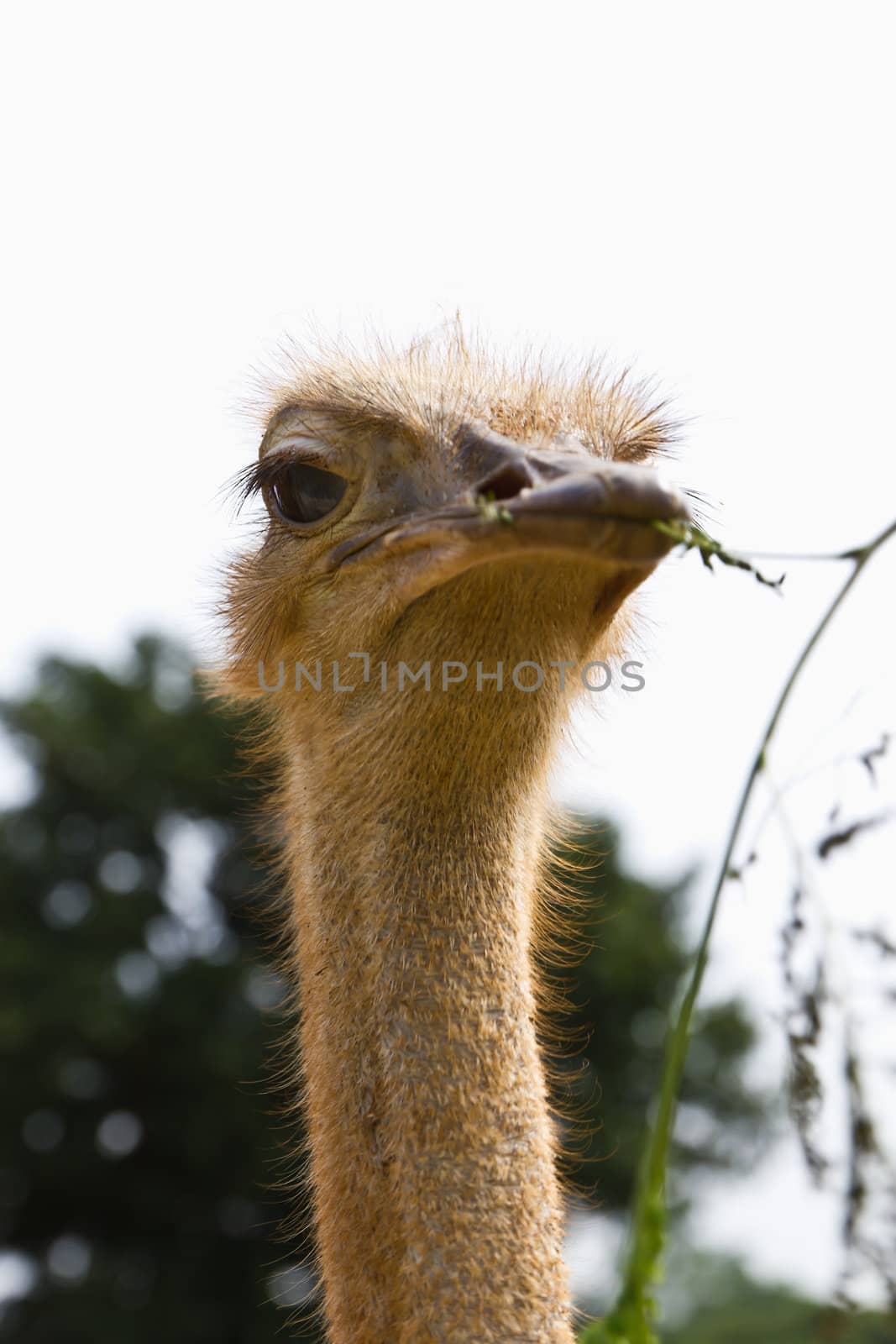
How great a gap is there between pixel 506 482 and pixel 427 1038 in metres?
0.87

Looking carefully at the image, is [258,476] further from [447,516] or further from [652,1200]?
[652,1200]

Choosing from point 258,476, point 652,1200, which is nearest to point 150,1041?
point 258,476

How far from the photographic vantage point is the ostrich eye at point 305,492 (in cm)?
267

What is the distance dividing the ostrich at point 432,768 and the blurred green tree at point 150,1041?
47.8 ft

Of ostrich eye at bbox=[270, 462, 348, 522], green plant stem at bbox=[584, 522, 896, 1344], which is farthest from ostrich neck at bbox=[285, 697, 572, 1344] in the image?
green plant stem at bbox=[584, 522, 896, 1344]

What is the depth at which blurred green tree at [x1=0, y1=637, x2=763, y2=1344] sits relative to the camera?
1792 centimetres

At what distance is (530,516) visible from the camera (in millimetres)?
1960

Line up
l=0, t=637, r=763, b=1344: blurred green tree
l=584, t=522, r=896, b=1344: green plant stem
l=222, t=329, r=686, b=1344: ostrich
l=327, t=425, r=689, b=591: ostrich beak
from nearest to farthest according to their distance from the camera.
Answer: l=584, t=522, r=896, b=1344: green plant stem, l=327, t=425, r=689, b=591: ostrich beak, l=222, t=329, r=686, b=1344: ostrich, l=0, t=637, r=763, b=1344: blurred green tree

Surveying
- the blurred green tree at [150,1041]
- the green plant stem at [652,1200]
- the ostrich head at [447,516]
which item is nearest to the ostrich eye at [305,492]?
the ostrich head at [447,516]

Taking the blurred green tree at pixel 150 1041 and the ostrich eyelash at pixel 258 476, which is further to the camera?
the blurred green tree at pixel 150 1041

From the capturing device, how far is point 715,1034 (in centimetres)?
1883

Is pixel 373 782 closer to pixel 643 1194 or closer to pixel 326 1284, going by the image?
pixel 326 1284

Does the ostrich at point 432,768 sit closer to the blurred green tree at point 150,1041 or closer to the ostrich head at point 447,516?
the ostrich head at point 447,516

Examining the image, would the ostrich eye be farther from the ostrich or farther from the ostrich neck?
the ostrich neck
